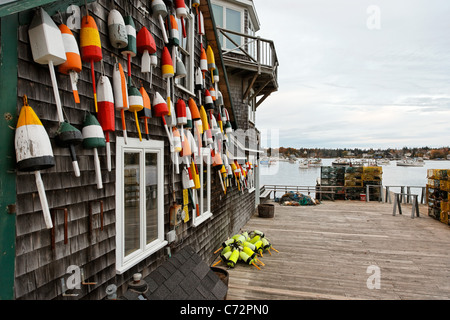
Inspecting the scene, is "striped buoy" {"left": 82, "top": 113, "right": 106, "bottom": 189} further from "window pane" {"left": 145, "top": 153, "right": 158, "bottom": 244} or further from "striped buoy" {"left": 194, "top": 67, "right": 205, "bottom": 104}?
"striped buoy" {"left": 194, "top": 67, "right": 205, "bottom": 104}

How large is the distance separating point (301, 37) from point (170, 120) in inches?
3087

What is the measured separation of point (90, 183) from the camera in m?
2.65

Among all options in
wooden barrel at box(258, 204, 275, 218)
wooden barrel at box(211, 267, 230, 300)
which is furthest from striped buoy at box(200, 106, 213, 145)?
wooden barrel at box(258, 204, 275, 218)

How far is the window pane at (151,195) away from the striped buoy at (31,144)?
5.95ft

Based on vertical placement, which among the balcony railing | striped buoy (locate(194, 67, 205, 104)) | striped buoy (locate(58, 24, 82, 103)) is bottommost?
striped buoy (locate(58, 24, 82, 103))

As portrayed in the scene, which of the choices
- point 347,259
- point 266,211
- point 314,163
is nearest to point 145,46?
point 347,259

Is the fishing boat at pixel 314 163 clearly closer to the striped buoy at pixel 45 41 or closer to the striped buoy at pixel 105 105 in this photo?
the striped buoy at pixel 105 105

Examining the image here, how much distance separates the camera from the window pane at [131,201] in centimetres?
331

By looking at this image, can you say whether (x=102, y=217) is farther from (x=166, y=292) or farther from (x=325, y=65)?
(x=325, y=65)

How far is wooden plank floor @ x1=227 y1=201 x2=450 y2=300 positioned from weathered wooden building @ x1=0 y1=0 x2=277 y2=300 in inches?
67.9

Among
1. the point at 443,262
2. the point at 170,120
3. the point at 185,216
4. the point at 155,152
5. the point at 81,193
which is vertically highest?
the point at 170,120

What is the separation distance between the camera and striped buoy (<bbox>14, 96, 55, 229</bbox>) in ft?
6.09
